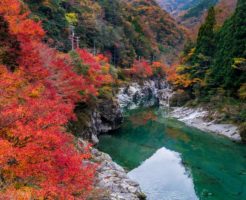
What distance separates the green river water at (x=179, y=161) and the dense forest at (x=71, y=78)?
345 cm

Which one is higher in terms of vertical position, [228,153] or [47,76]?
[47,76]

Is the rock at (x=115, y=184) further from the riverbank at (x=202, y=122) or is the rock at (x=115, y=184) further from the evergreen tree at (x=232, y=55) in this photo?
the evergreen tree at (x=232, y=55)

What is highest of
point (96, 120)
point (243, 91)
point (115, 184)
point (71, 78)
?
point (71, 78)

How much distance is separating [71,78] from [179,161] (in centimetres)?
1064

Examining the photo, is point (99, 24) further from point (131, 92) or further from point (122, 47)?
point (131, 92)

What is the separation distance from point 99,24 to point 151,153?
113 ft

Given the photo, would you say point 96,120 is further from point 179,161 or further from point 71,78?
point 179,161

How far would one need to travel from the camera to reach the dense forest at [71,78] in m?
8.72

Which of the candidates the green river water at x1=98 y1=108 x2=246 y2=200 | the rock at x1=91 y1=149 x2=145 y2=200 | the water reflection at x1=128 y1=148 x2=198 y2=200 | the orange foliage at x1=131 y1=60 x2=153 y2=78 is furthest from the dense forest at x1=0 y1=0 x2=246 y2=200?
the water reflection at x1=128 y1=148 x2=198 y2=200

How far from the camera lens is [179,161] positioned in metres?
22.6

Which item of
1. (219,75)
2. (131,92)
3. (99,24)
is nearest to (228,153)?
(219,75)

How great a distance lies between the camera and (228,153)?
2333 cm

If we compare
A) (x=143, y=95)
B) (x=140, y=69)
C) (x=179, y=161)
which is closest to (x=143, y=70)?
(x=140, y=69)

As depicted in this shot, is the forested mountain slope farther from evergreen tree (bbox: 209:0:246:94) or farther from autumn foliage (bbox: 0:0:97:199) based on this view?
autumn foliage (bbox: 0:0:97:199)
